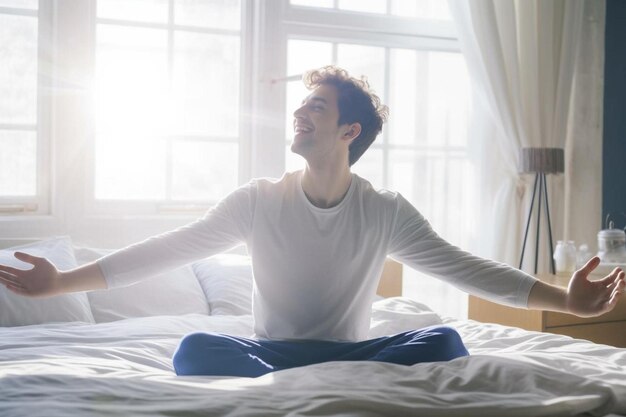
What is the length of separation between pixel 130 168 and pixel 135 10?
677mm

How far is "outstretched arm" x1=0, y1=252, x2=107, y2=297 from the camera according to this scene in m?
1.67

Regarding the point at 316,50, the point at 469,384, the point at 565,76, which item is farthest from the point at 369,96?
the point at 565,76

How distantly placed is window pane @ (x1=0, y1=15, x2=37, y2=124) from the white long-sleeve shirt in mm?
1483

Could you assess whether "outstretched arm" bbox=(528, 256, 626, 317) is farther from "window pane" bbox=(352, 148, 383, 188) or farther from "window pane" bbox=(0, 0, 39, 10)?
"window pane" bbox=(0, 0, 39, 10)

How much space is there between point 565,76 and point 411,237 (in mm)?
2083

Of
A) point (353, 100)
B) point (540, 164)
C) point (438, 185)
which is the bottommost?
point (438, 185)

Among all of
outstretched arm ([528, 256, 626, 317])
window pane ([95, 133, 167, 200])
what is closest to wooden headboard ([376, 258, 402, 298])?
window pane ([95, 133, 167, 200])

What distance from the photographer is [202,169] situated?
132 inches

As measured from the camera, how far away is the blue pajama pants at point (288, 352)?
1.63 m

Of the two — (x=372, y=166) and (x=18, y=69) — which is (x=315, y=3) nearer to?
(x=372, y=166)

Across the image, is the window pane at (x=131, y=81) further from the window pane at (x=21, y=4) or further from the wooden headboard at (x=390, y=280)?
the wooden headboard at (x=390, y=280)

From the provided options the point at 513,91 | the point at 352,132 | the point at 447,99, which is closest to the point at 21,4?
the point at 352,132

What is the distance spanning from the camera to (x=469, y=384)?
138 centimetres

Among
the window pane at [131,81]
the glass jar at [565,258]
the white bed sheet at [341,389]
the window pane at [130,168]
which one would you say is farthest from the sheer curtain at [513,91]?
the white bed sheet at [341,389]
